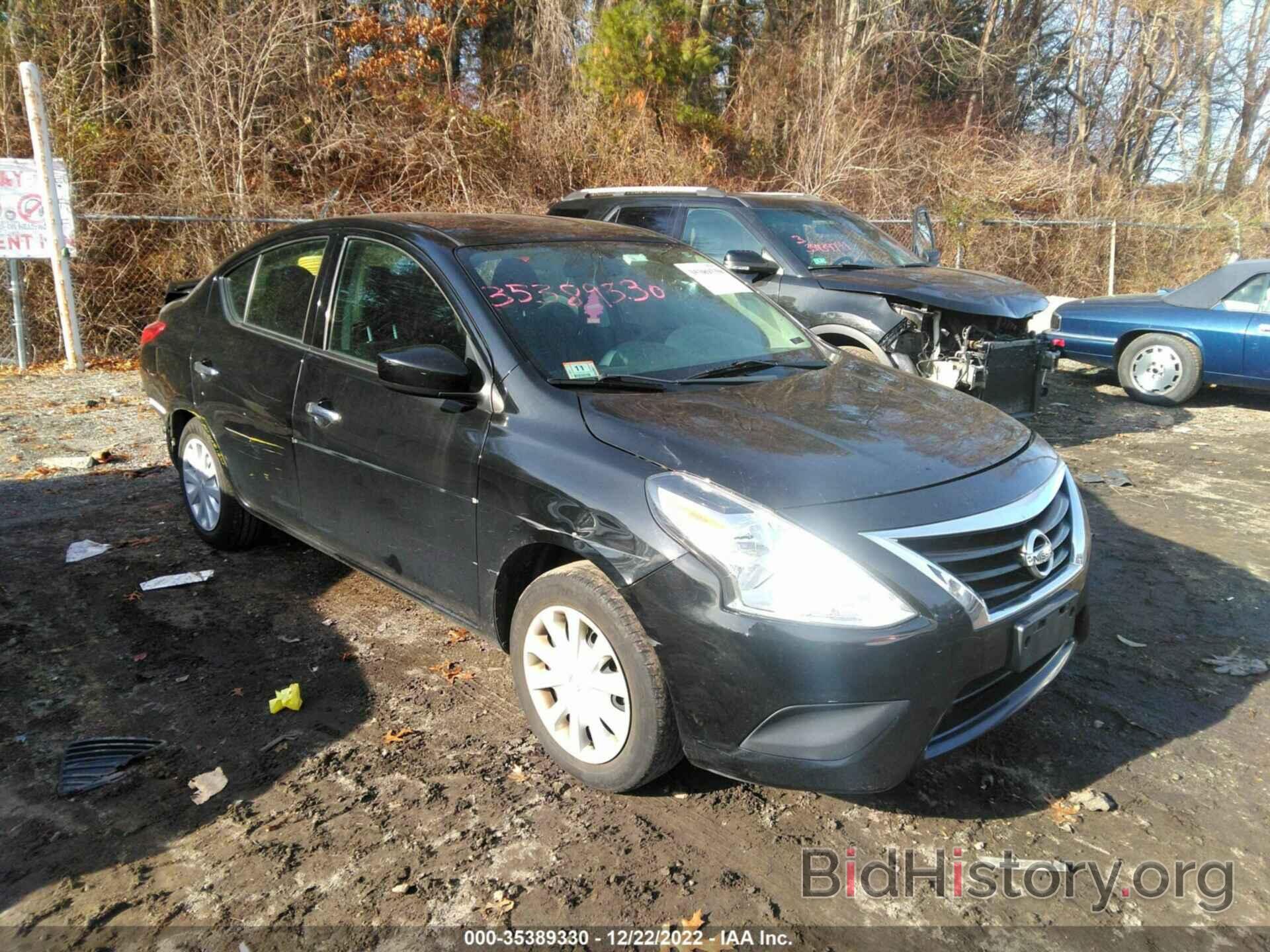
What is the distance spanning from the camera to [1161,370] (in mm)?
9922

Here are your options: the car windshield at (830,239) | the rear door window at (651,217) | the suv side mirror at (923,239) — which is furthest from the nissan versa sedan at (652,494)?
the suv side mirror at (923,239)

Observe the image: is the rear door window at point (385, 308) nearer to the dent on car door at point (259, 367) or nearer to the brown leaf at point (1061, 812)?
the dent on car door at point (259, 367)

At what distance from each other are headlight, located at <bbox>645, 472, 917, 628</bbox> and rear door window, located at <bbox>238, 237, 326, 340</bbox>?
2379mm

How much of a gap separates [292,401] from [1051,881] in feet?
11.3

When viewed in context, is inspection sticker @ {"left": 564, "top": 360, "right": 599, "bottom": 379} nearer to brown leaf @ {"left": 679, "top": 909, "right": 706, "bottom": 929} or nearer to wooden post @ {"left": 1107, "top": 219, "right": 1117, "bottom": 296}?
brown leaf @ {"left": 679, "top": 909, "right": 706, "bottom": 929}

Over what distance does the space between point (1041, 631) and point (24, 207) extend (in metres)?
10.6

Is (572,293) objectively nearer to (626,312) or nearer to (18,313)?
(626,312)

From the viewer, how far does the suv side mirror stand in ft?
30.6

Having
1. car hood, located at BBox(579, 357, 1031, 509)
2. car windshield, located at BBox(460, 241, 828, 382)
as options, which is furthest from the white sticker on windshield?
car hood, located at BBox(579, 357, 1031, 509)

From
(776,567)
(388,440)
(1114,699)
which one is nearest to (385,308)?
(388,440)

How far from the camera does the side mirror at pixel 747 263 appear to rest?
7.42 metres

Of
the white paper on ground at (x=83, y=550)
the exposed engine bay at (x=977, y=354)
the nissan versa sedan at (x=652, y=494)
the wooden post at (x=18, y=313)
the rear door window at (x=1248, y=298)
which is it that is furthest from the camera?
the wooden post at (x=18, y=313)

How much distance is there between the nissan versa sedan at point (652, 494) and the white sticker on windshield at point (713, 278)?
0.02 metres

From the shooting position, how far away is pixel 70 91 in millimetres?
12008
